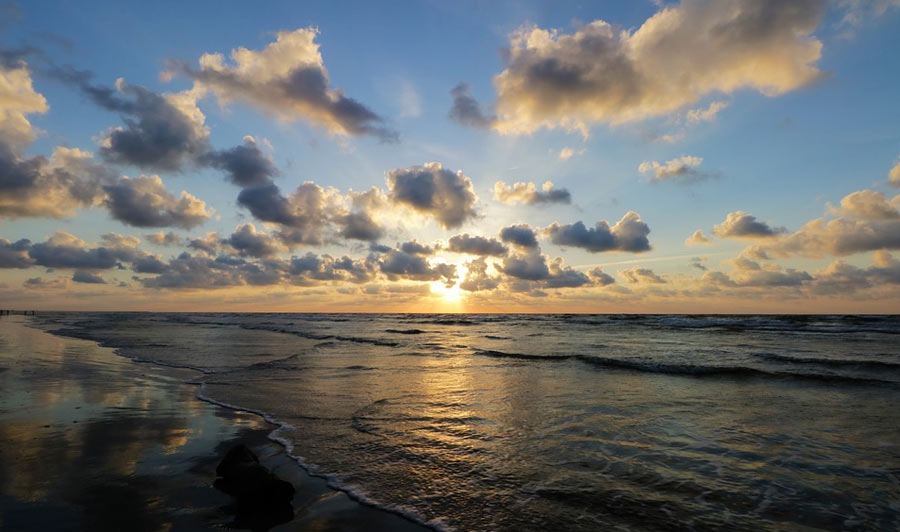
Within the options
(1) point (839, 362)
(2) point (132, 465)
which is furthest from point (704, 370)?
(2) point (132, 465)

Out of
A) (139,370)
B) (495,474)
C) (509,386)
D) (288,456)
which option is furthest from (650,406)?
(139,370)

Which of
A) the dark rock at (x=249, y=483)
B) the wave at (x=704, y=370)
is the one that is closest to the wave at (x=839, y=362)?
the wave at (x=704, y=370)

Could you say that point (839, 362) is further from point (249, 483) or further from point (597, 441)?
point (249, 483)

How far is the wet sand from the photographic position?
501 cm

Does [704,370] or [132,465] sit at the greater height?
[132,465]

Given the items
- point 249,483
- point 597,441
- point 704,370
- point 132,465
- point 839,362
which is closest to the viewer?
point 249,483

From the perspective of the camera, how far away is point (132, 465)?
260 inches

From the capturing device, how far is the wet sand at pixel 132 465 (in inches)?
197

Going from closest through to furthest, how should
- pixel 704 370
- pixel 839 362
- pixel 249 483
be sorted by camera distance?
pixel 249 483 < pixel 704 370 < pixel 839 362

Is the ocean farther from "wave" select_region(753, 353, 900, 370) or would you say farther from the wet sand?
"wave" select_region(753, 353, 900, 370)

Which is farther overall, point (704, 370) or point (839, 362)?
point (839, 362)

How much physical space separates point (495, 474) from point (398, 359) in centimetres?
1576

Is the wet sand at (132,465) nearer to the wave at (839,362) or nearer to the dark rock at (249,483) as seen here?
the dark rock at (249,483)

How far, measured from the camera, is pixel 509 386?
14258mm
